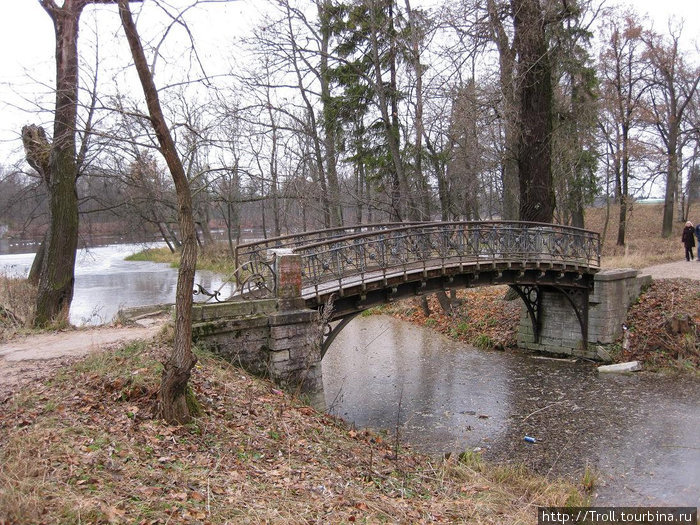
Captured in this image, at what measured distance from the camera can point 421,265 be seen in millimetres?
11727

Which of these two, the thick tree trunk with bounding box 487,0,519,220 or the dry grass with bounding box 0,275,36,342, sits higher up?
the thick tree trunk with bounding box 487,0,519,220

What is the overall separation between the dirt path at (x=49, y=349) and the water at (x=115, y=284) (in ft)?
12.0

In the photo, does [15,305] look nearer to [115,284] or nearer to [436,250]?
[436,250]

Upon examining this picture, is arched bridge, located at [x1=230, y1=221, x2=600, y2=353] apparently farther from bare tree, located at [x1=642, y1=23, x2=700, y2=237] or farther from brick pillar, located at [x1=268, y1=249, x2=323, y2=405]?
bare tree, located at [x1=642, y1=23, x2=700, y2=237]

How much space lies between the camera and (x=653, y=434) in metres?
9.40

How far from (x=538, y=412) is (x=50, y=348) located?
8.91 m

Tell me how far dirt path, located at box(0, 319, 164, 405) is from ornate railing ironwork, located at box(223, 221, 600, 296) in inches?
81.9

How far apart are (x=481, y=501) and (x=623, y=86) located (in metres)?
27.1

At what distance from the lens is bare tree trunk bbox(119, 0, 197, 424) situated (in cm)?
571

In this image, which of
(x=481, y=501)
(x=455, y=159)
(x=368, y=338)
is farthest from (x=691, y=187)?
(x=481, y=501)

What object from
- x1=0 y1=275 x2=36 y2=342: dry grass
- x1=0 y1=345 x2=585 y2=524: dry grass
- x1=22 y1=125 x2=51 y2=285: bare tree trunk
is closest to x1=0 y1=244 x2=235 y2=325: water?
x1=0 y1=275 x2=36 y2=342: dry grass

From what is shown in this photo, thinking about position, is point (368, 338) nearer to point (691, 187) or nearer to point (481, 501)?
point (481, 501)

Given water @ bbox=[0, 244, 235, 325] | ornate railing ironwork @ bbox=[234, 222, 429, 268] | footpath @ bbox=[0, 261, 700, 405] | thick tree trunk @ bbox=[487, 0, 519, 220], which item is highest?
thick tree trunk @ bbox=[487, 0, 519, 220]

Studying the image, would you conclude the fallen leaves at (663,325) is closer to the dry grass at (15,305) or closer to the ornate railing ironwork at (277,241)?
the ornate railing ironwork at (277,241)
